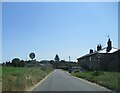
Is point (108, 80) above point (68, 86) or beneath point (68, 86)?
above

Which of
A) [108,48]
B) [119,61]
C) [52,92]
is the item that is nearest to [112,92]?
[52,92]

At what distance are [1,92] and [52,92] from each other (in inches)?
120

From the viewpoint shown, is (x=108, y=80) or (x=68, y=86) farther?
(x=108, y=80)

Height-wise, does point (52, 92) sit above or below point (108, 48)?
below

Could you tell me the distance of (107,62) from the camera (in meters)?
72.2

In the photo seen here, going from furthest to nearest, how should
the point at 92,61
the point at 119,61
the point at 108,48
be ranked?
the point at 92,61, the point at 108,48, the point at 119,61

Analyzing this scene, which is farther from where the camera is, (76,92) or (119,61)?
(119,61)

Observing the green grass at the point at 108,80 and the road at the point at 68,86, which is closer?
the road at the point at 68,86

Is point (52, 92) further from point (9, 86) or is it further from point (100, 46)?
point (100, 46)

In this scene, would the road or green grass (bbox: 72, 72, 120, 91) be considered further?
green grass (bbox: 72, 72, 120, 91)

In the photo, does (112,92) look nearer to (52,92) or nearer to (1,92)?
(52,92)

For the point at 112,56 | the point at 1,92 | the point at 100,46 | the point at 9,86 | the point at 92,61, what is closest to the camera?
the point at 1,92

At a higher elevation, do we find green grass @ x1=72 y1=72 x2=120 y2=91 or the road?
green grass @ x1=72 y1=72 x2=120 y2=91

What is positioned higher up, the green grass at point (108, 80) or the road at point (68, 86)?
the green grass at point (108, 80)
